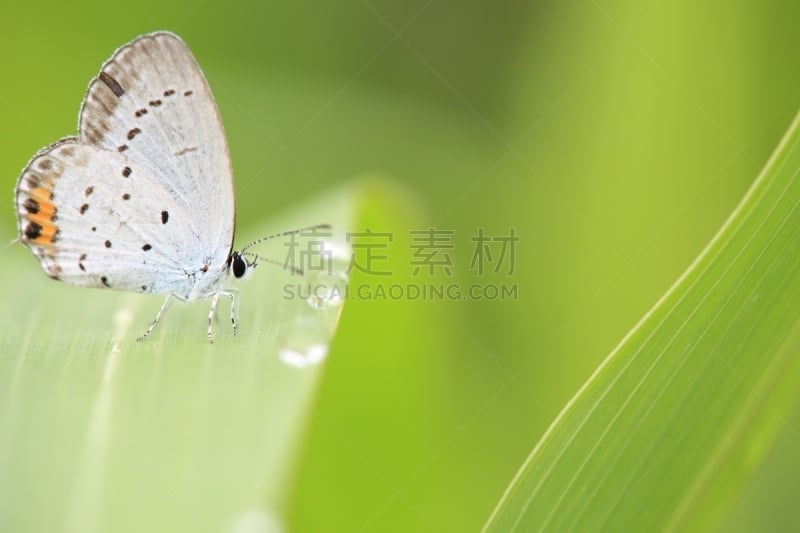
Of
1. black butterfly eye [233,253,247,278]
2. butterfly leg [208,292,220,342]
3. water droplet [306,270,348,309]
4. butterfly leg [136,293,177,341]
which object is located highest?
water droplet [306,270,348,309]

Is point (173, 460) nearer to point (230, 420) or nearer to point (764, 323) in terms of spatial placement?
point (230, 420)

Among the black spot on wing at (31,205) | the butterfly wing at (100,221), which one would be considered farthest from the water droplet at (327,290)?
the black spot on wing at (31,205)

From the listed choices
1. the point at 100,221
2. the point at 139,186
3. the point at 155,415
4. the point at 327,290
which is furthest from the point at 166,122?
the point at 155,415

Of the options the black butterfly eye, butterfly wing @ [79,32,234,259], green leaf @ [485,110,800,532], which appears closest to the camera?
green leaf @ [485,110,800,532]

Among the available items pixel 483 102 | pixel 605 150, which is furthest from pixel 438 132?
pixel 605 150

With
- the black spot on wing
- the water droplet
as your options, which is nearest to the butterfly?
the black spot on wing

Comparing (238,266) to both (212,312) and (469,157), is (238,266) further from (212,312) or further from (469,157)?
(469,157)

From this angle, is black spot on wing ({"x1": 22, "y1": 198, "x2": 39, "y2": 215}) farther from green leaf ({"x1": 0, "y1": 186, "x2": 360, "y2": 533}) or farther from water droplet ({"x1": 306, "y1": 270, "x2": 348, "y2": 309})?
water droplet ({"x1": 306, "y1": 270, "x2": 348, "y2": 309})
